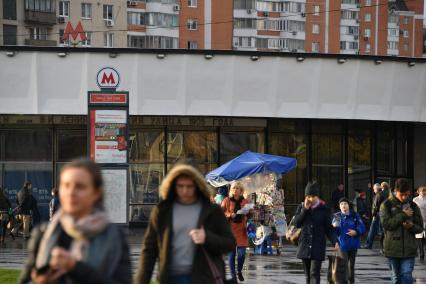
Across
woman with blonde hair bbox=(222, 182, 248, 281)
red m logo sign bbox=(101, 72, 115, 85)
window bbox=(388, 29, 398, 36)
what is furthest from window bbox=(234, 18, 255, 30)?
woman with blonde hair bbox=(222, 182, 248, 281)

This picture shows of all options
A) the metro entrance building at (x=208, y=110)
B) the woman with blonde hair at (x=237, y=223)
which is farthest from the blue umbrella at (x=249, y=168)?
the woman with blonde hair at (x=237, y=223)

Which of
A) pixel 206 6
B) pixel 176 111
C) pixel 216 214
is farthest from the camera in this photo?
pixel 206 6

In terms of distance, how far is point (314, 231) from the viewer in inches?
562

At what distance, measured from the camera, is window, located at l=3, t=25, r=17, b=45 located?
278 feet

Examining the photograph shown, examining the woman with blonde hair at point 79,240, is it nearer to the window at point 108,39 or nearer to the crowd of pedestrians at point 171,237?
the crowd of pedestrians at point 171,237

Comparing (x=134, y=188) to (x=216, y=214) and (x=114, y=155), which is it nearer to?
(x=114, y=155)

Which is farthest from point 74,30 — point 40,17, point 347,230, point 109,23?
point 347,230

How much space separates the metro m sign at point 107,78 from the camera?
77.0ft

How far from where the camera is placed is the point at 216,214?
24.5ft

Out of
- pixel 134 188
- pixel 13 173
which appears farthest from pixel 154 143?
pixel 13 173

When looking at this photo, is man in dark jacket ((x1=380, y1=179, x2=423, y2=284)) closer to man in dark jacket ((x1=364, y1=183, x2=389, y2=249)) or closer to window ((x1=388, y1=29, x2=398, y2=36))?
man in dark jacket ((x1=364, y1=183, x2=389, y2=249))

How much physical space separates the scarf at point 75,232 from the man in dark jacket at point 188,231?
244 centimetres

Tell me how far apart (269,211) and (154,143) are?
10.9m

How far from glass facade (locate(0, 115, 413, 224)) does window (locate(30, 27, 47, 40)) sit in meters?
54.5
